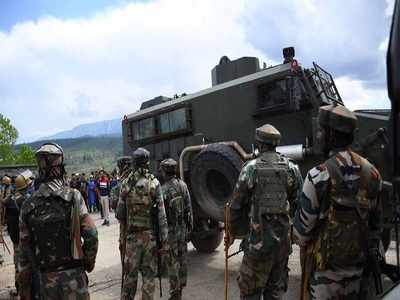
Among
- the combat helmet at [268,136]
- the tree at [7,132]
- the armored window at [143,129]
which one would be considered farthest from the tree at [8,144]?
the combat helmet at [268,136]

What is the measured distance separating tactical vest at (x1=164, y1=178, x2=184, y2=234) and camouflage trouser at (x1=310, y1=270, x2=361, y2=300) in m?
2.92

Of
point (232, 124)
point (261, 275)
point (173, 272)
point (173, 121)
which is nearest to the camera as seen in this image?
point (261, 275)

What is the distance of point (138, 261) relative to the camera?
4734mm

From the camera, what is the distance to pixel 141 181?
480cm

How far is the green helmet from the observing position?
2619 mm

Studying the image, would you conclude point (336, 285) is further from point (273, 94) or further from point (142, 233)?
point (273, 94)

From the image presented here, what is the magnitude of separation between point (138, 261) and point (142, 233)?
0.97 ft

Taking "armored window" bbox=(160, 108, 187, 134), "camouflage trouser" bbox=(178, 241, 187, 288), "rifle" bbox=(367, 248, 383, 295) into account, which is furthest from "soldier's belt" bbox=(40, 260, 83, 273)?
"armored window" bbox=(160, 108, 187, 134)

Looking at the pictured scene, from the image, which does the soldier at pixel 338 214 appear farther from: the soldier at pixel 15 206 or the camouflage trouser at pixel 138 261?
the soldier at pixel 15 206

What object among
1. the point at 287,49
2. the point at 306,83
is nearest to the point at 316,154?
the point at 306,83

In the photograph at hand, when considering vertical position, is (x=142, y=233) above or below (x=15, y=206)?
below

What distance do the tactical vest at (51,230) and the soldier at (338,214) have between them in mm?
1596

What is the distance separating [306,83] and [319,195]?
3262 mm

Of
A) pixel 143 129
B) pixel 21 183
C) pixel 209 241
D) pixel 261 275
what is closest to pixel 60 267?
pixel 261 275
